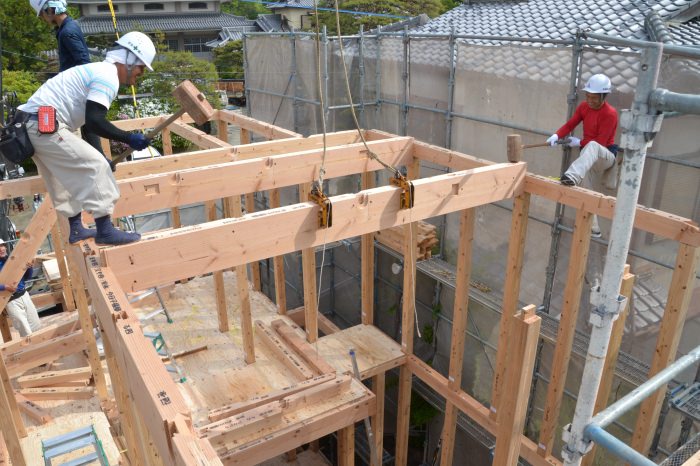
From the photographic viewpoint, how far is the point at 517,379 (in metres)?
3.43

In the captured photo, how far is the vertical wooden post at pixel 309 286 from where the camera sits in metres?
6.14

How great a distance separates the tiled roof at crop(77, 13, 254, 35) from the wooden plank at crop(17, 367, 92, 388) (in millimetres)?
28526

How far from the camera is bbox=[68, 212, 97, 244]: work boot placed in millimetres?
3807

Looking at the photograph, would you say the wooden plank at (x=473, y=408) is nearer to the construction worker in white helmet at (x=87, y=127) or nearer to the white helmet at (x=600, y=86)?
the white helmet at (x=600, y=86)

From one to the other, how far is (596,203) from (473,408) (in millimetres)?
2641

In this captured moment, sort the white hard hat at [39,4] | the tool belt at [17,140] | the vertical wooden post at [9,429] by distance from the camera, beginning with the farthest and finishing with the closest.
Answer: the white hard hat at [39,4]
the vertical wooden post at [9,429]
the tool belt at [17,140]

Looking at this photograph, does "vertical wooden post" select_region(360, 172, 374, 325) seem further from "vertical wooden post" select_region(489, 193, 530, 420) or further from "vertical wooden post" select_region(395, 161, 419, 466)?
"vertical wooden post" select_region(489, 193, 530, 420)

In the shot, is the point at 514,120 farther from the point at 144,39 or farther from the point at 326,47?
the point at 144,39

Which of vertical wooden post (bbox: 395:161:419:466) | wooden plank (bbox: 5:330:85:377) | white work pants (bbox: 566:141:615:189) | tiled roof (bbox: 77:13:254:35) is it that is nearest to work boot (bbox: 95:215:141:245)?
wooden plank (bbox: 5:330:85:377)

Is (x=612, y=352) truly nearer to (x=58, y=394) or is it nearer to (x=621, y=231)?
(x=621, y=231)

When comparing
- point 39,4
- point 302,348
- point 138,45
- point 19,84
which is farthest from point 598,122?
point 19,84

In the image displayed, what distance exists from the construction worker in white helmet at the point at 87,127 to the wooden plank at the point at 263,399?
Result: 2.42 meters

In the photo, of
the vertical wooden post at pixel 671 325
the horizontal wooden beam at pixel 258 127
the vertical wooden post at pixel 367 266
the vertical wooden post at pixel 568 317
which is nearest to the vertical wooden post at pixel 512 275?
the vertical wooden post at pixel 568 317

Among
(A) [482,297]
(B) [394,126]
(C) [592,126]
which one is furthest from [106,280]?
(B) [394,126]
